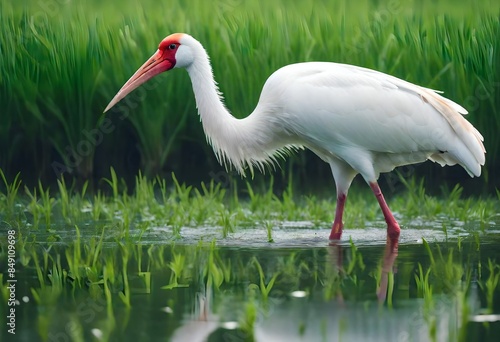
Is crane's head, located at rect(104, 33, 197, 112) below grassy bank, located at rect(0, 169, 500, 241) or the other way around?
the other way around

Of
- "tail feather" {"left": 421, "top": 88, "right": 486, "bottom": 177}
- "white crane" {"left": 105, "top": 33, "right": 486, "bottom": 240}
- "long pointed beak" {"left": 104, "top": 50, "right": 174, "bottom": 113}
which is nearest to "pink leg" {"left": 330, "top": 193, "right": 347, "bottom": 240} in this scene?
"white crane" {"left": 105, "top": 33, "right": 486, "bottom": 240}

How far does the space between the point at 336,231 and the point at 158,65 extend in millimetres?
1745

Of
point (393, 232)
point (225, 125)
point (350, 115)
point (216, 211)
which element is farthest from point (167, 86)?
point (393, 232)

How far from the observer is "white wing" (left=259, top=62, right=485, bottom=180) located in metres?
8.50

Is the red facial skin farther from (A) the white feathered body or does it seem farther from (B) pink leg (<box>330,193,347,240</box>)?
(B) pink leg (<box>330,193,347,240</box>)

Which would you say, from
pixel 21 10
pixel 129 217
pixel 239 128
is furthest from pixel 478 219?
pixel 21 10

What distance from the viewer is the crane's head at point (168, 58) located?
865cm

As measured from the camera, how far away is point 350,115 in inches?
336

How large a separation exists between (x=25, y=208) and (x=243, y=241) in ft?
7.11

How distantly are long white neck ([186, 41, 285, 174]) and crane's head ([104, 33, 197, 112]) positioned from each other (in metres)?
0.07

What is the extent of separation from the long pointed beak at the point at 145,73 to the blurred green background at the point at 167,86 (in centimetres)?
176

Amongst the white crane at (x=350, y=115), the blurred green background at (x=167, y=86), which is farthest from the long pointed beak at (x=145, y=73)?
the blurred green background at (x=167, y=86)

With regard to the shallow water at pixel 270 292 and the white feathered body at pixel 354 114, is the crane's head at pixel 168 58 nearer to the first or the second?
the white feathered body at pixel 354 114

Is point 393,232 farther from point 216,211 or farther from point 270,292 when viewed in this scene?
point 270,292
